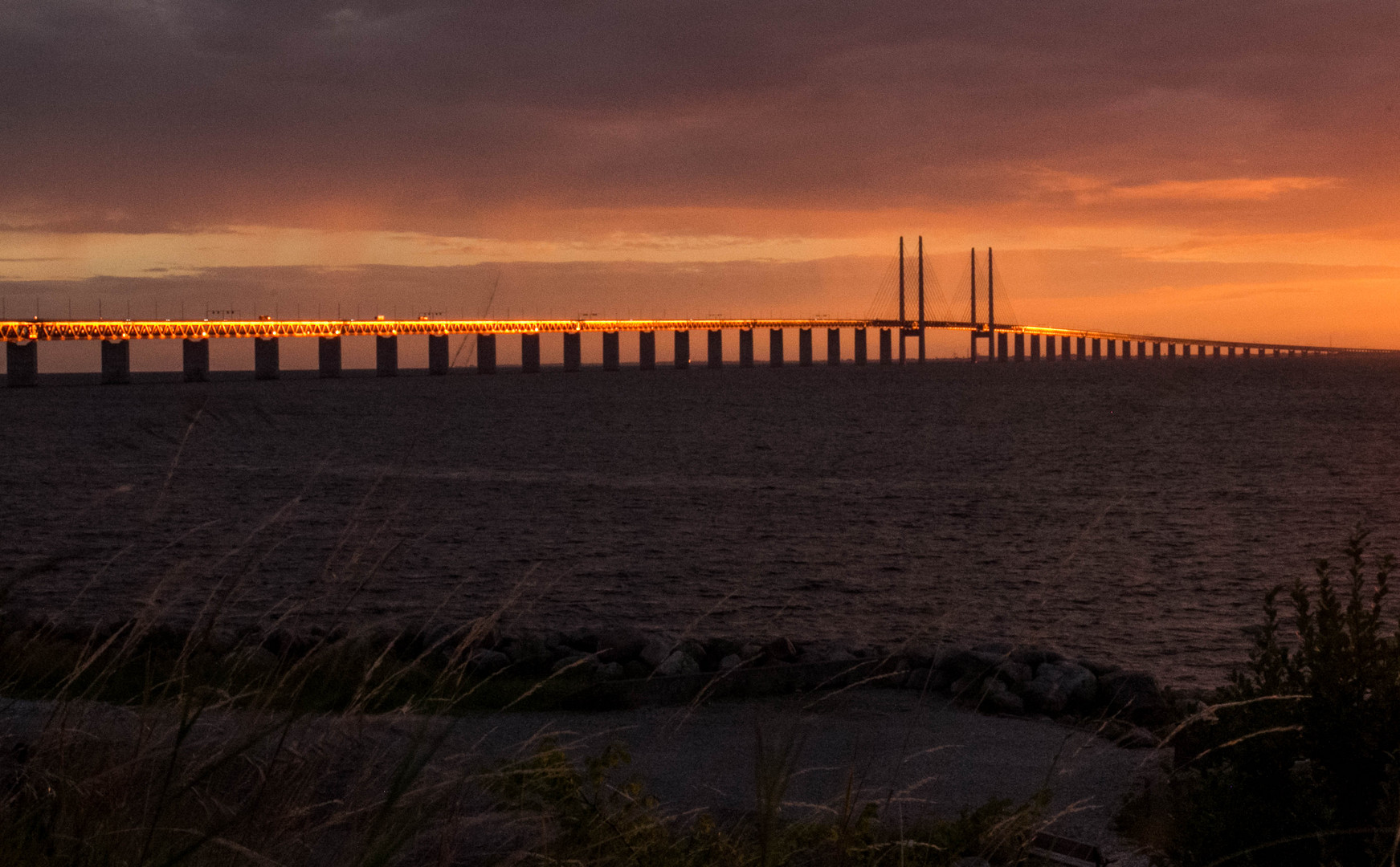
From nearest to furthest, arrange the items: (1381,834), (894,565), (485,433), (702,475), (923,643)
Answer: (1381,834) → (923,643) → (894,565) → (702,475) → (485,433)

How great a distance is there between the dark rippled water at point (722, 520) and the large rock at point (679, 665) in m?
2.60

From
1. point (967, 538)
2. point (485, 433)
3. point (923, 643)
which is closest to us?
point (923, 643)

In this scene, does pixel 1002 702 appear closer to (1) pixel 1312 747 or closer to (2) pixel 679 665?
(2) pixel 679 665

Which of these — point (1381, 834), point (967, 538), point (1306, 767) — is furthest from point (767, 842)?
point (967, 538)

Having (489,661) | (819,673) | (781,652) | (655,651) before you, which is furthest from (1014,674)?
(489,661)

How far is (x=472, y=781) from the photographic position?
4078 millimetres

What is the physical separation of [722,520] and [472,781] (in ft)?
88.9

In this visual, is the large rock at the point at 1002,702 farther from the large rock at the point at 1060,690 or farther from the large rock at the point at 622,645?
the large rock at the point at 622,645

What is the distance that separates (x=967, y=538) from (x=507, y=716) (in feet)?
63.7

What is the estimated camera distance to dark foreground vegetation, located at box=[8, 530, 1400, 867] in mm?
3324

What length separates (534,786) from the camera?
4891mm

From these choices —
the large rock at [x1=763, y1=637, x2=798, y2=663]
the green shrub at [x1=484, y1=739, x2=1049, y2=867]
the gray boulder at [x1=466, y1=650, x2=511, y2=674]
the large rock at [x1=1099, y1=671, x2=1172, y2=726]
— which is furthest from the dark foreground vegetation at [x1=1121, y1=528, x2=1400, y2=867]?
the gray boulder at [x1=466, y1=650, x2=511, y2=674]

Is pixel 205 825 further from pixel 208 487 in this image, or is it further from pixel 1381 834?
pixel 208 487

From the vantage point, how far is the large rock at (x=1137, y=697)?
435 inches
